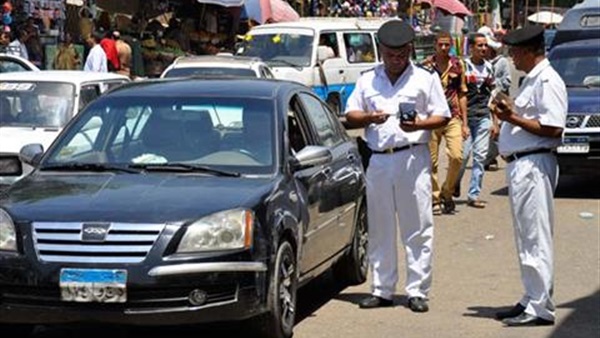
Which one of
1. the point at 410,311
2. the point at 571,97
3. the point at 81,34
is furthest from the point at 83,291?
the point at 81,34

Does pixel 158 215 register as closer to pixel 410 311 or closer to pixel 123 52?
pixel 410 311

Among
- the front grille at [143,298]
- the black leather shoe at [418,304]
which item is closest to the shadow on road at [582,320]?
the black leather shoe at [418,304]

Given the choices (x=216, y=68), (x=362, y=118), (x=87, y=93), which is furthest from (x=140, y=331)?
(x=216, y=68)

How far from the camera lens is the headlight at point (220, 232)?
6.71 m

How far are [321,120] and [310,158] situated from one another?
1.49 metres

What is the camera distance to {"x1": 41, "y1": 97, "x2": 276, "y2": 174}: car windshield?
771cm

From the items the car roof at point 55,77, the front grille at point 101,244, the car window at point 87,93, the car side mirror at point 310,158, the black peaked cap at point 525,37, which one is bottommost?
the front grille at point 101,244

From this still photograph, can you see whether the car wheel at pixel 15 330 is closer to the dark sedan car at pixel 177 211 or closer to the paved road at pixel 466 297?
the dark sedan car at pixel 177 211

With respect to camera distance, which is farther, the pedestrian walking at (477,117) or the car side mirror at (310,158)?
the pedestrian walking at (477,117)

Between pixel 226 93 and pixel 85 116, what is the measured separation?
99 cm

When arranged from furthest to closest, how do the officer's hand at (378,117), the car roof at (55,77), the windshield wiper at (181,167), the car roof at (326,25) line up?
the car roof at (326,25)
the car roof at (55,77)
the officer's hand at (378,117)
the windshield wiper at (181,167)

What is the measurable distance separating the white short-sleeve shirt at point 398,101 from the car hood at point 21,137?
12.3 ft

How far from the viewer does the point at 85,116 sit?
828cm

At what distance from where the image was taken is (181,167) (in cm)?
761
